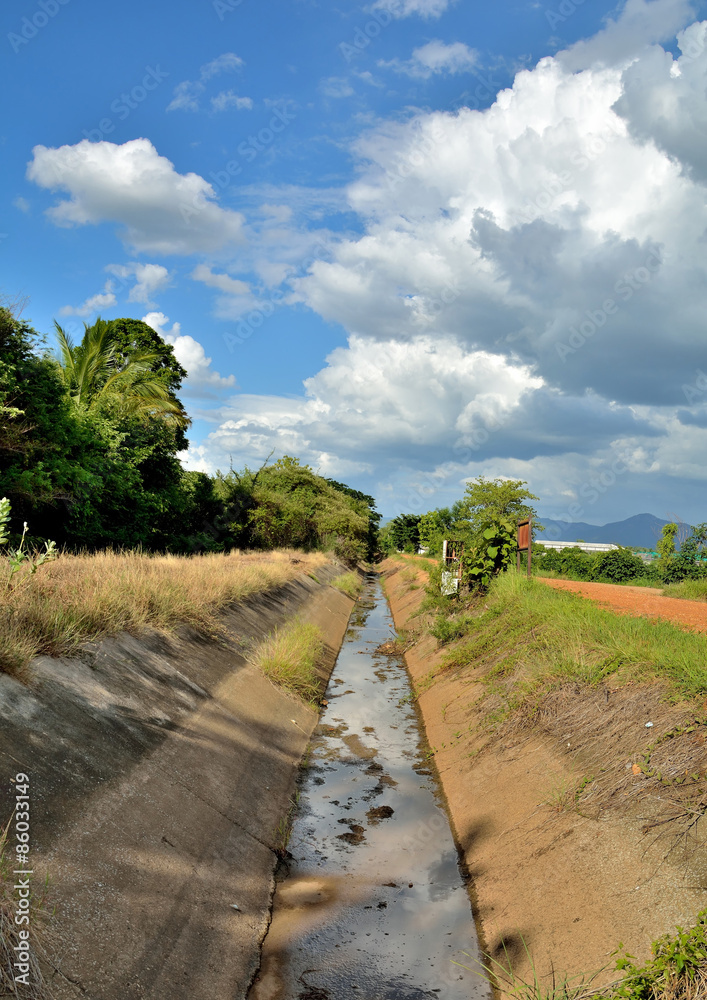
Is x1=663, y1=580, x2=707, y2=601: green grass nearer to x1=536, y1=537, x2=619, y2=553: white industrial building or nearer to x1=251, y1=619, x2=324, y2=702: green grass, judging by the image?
x1=251, y1=619, x2=324, y2=702: green grass

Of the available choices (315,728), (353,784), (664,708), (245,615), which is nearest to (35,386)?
(245,615)

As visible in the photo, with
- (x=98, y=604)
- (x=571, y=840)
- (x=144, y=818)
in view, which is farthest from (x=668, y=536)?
(x=144, y=818)

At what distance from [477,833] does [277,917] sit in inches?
98.4

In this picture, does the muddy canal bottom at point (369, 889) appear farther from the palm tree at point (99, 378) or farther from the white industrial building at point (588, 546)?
the white industrial building at point (588, 546)

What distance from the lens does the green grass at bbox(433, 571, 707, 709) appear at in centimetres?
644

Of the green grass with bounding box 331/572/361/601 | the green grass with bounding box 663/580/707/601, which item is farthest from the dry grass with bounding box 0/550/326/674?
the green grass with bounding box 331/572/361/601

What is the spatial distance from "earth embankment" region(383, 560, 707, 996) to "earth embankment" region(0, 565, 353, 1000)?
214 centimetres

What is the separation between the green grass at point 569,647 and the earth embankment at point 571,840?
11.8 inches

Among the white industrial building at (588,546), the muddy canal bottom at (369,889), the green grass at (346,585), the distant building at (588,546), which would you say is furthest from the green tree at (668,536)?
the muddy canal bottom at (369,889)

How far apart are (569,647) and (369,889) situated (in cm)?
387

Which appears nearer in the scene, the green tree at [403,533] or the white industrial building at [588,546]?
the white industrial building at [588,546]

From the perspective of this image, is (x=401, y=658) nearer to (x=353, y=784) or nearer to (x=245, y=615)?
(x=245, y=615)

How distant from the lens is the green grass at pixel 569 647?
644 centimetres

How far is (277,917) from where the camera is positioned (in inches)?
217
